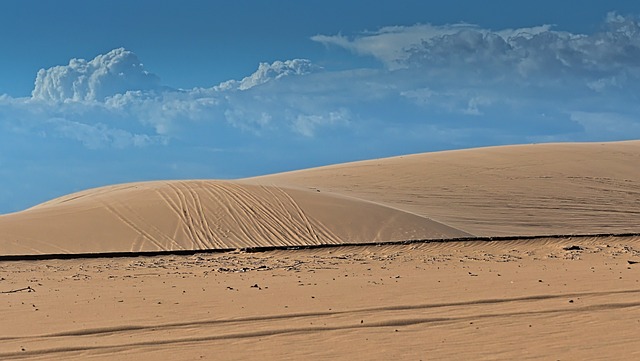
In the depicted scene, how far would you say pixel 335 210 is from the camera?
82.6 feet

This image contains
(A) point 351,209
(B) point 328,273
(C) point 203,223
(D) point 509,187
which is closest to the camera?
(B) point 328,273

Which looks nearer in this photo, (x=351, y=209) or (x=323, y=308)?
(x=323, y=308)

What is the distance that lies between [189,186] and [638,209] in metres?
17.0

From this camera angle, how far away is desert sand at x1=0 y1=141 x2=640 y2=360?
28.1ft

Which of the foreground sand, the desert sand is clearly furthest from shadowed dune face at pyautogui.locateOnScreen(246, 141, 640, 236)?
the foreground sand

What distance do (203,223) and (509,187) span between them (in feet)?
47.5

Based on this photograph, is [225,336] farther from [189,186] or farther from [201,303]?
[189,186]

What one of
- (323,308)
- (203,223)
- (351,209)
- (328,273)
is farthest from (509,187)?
(323,308)

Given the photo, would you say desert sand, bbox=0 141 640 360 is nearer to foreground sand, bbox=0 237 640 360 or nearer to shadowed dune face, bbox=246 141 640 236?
foreground sand, bbox=0 237 640 360

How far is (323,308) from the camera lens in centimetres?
1043

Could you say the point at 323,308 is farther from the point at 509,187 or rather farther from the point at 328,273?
the point at 509,187

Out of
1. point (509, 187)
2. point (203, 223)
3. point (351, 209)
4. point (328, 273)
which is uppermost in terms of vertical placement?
point (509, 187)

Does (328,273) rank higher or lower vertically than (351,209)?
lower

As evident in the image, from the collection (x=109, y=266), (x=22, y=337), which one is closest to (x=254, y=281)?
(x=109, y=266)
